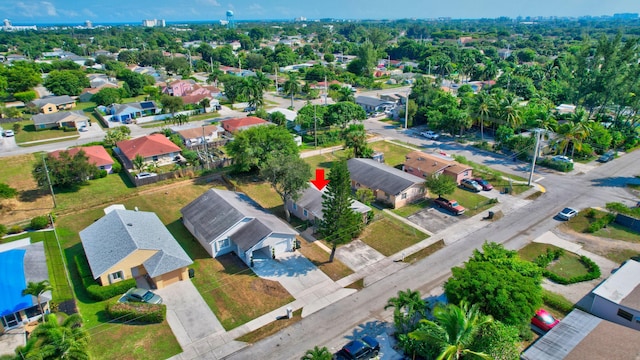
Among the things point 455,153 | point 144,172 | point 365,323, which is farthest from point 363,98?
point 365,323

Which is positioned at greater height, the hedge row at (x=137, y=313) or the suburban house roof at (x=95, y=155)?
the suburban house roof at (x=95, y=155)

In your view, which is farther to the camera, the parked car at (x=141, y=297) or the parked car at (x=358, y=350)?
the parked car at (x=141, y=297)

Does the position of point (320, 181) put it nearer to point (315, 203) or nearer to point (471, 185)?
point (315, 203)

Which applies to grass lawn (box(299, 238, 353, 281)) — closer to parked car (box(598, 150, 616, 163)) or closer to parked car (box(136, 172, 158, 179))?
parked car (box(136, 172, 158, 179))

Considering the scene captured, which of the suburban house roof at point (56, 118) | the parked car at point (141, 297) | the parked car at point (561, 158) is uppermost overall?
the suburban house roof at point (56, 118)

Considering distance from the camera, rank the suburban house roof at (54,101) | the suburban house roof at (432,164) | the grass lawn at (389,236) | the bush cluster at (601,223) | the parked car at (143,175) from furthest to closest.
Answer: the suburban house roof at (54,101) < the parked car at (143,175) < the suburban house roof at (432,164) < the bush cluster at (601,223) < the grass lawn at (389,236)

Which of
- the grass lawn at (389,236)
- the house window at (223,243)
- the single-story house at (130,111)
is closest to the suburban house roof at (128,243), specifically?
the house window at (223,243)

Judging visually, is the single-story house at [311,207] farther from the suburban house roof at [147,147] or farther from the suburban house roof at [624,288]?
the suburban house roof at [147,147]
